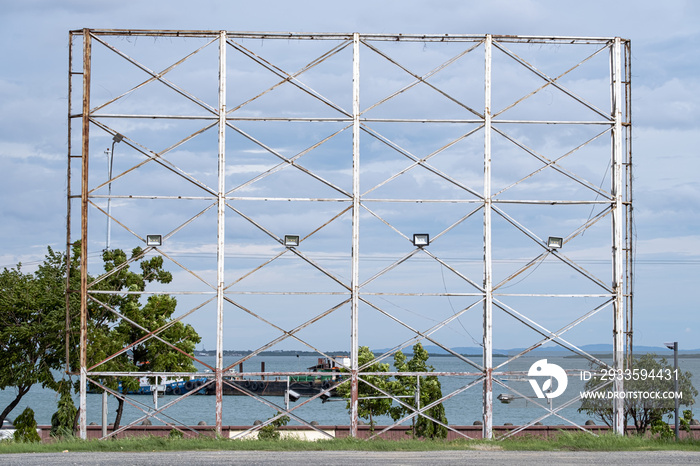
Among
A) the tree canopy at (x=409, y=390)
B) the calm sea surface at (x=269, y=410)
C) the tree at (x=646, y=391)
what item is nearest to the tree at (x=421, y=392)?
the tree canopy at (x=409, y=390)

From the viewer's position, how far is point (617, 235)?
72.1 ft

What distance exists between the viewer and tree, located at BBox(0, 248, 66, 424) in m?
27.8

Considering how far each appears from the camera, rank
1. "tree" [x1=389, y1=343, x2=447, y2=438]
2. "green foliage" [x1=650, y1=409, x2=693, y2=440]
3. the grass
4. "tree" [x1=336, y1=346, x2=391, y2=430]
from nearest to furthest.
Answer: the grass → "green foliage" [x1=650, y1=409, x2=693, y2=440] → "tree" [x1=389, y1=343, x2=447, y2=438] → "tree" [x1=336, y1=346, x2=391, y2=430]

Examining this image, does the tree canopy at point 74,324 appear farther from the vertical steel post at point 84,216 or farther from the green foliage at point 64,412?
the vertical steel post at point 84,216

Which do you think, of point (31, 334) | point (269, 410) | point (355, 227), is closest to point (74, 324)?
point (31, 334)

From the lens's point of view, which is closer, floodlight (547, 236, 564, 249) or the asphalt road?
the asphalt road

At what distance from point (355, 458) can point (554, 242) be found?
7.75 meters

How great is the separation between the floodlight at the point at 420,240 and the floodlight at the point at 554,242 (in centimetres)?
311

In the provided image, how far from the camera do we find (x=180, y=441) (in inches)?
789

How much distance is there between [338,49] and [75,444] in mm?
11238

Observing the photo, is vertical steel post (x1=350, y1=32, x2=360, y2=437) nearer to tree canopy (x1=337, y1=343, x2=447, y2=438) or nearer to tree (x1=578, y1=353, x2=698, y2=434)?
tree canopy (x1=337, y1=343, x2=447, y2=438)

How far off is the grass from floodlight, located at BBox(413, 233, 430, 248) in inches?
185

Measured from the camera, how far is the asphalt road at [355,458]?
1713 centimetres

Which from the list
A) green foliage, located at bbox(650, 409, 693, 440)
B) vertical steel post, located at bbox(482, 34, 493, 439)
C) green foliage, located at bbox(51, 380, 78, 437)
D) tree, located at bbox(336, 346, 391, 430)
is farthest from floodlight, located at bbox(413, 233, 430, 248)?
green foliage, located at bbox(51, 380, 78, 437)
